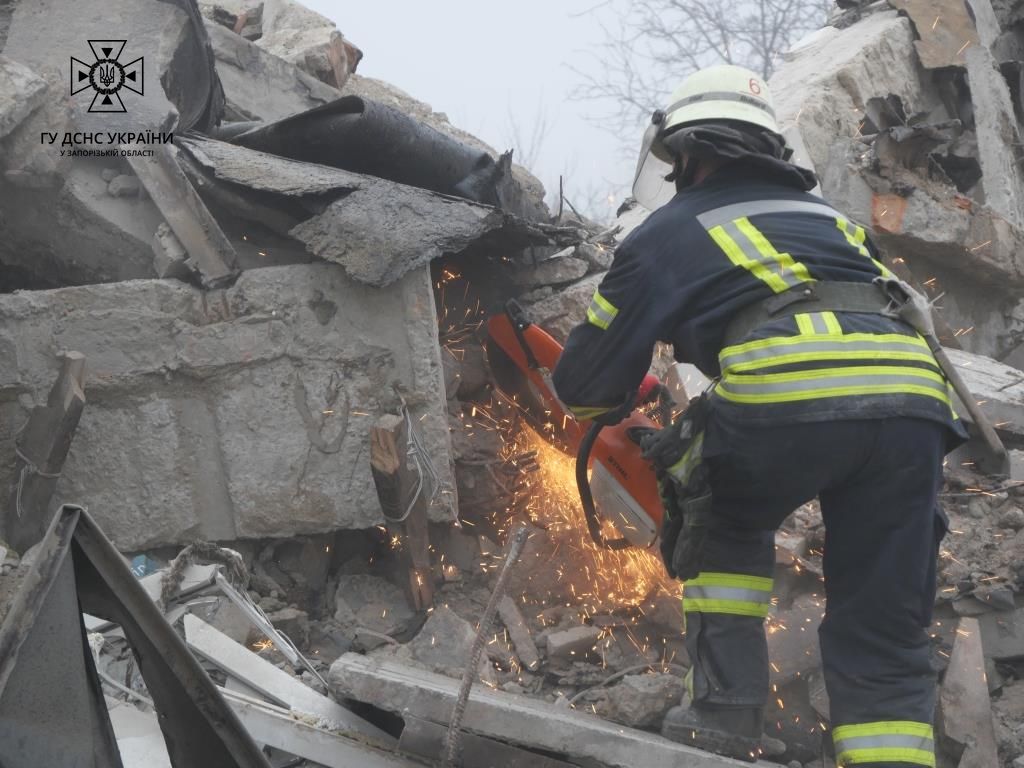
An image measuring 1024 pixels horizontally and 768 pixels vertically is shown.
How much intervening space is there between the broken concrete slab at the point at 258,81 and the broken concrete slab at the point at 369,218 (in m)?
1.47

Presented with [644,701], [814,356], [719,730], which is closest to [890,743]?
[719,730]

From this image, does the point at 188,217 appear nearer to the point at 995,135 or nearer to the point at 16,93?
the point at 16,93

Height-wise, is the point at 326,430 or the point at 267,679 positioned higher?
the point at 326,430

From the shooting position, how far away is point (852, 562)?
267 cm

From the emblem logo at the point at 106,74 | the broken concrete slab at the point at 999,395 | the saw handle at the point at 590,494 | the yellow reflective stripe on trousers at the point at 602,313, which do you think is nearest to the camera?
the yellow reflective stripe on trousers at the point at 602,313

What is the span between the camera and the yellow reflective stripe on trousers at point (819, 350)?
2531 millimetres

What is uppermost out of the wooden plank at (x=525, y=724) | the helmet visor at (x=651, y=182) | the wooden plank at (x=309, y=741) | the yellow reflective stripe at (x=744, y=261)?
the helmet visor at (x=651, y=182)

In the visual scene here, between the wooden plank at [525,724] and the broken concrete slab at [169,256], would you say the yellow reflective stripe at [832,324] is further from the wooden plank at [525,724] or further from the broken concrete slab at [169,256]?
the broken concrete slab at [169,256]

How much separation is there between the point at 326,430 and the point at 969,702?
233 cm

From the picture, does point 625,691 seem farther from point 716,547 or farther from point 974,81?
point 974,81

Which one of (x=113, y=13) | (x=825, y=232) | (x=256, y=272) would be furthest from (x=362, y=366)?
(x=113, y=13)

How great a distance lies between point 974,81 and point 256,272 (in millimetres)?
5228

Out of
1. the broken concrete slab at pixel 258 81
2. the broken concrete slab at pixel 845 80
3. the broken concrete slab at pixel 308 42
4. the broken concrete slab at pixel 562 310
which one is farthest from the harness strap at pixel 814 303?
the broken concrete slab at pixel 308 42

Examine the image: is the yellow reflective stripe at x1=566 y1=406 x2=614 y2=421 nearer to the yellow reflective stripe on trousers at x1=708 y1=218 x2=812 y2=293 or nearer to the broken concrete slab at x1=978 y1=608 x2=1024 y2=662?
the yellow reflective stripe on trousers at x1=708 y1=218 x2=812 y2=293
